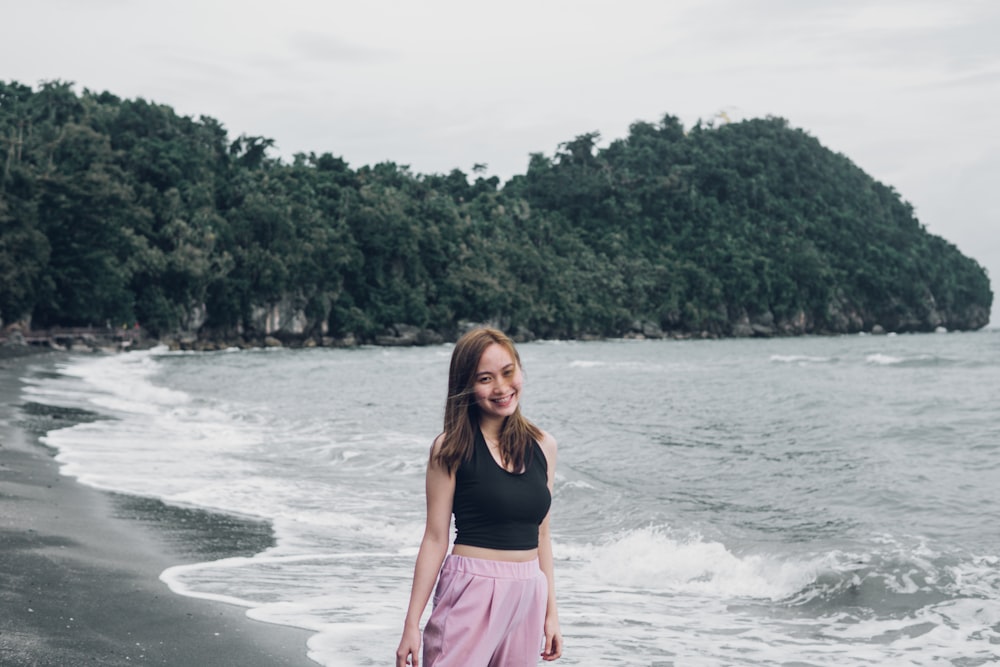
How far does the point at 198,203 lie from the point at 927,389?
59401 mm

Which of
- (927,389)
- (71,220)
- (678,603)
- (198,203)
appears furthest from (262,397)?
(198,203)

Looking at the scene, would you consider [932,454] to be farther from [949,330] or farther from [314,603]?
[949,330]

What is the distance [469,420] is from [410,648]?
1.99 feet

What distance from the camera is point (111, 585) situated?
18.7 ft

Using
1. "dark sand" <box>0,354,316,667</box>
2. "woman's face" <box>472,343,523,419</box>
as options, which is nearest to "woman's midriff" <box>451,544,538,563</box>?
"woman's face" <box>472,343,523,419</box>

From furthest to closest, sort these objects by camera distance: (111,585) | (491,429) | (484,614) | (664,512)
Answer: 1. (664,512)
2. (111,585)
3. (491,429)
4. (484,614)

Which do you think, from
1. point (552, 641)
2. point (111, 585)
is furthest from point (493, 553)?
point (111, 585)

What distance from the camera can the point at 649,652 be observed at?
5.18m

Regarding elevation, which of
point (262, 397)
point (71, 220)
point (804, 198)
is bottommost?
point (262, 397)

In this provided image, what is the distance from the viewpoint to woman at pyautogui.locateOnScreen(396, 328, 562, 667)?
2.55m

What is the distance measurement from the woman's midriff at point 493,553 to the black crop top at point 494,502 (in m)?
0.01

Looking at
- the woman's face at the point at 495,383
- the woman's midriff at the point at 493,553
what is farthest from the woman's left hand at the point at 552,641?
the woman's face at the point at 495,383

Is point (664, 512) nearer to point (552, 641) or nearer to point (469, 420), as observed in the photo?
point (552, 641)

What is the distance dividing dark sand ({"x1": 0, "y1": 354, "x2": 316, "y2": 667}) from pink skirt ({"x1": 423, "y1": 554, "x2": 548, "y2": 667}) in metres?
2.24
